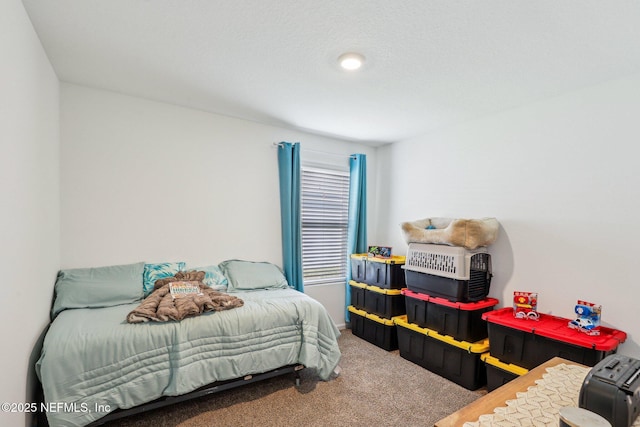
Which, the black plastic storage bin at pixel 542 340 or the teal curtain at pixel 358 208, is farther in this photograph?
the teal curtain at pixel 358 208

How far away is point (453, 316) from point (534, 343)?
606 mm

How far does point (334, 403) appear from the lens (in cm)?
231

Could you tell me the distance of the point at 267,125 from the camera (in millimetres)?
3475

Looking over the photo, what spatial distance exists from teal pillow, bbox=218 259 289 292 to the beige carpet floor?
0.85 meters

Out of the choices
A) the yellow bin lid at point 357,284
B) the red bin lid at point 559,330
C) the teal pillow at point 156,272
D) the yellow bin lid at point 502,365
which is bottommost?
the yellow bin lid at point 502,365

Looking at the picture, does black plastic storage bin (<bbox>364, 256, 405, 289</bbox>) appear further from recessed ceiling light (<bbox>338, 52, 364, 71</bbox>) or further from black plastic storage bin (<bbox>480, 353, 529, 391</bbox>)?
recessed ceiling light (<bbox>338, 52, 364, 71</bbox>)

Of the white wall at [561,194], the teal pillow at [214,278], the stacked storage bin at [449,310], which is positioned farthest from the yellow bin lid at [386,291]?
the teal pillow at [214,278]

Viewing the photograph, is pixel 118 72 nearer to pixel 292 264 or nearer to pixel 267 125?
pixel 267 125

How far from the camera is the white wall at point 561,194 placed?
2.11 m

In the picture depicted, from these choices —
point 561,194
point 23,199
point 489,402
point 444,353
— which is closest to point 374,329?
point 444,353

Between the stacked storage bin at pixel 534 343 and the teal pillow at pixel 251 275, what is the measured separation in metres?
1.91

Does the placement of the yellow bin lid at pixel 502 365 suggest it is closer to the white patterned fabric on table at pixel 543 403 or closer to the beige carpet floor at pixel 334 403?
the beige carpet floor at pixel 334 403

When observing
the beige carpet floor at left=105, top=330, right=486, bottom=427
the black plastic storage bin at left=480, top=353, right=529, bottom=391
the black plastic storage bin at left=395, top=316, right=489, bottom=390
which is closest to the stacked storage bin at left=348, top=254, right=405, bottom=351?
the black plastic storage bin at left=395, top=316, right=489, bottom=390

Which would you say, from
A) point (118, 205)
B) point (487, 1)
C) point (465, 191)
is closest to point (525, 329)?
point (465, 191)
